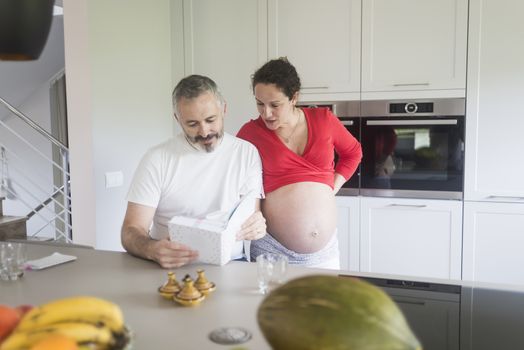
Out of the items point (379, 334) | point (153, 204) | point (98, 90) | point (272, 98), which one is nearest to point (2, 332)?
point (379, 334)

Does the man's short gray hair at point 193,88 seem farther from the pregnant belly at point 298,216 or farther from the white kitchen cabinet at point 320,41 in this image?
the white kitchen cabinet at point 320,41

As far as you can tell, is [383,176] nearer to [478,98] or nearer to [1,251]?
[478,98]

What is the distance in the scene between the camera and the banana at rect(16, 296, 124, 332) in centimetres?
49

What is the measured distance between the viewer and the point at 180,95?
149 centimetres

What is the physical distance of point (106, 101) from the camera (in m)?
2.37

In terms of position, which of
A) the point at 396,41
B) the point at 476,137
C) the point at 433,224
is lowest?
the point at 433,224

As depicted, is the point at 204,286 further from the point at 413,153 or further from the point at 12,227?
the point at 12,227

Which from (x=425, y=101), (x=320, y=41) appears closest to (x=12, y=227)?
(x=320, y=41)

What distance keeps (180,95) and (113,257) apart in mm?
530

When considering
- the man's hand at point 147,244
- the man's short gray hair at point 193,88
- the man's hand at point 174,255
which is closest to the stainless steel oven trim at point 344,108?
the man's short gray hair at point 193,88

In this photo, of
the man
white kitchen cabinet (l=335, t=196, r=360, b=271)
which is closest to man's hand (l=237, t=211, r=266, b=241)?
the man

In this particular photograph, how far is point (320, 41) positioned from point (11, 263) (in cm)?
207

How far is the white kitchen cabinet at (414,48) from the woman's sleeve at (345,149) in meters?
0.76

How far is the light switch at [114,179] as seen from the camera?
2.40 metres
